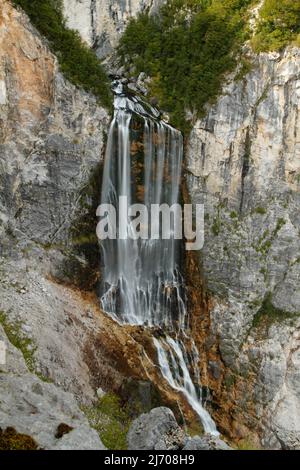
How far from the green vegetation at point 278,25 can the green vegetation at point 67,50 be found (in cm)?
824

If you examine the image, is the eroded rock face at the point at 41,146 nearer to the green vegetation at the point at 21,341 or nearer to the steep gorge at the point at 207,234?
the steep gorge at the point at 207,234

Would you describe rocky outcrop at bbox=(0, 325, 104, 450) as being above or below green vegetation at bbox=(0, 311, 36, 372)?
below

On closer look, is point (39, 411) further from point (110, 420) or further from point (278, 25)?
point (278, 25)

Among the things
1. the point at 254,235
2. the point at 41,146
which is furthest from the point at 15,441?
the point at 254,235

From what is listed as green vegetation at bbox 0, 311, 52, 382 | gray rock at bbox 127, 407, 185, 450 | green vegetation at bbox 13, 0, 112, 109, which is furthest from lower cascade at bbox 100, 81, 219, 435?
gray rock at bbox 127, 407, 185, 450

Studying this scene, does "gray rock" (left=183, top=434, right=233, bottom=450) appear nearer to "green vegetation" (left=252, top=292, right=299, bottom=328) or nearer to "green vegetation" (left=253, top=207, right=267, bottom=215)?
"green vegetation" (left=252, top=292, right=299, bottom=328)

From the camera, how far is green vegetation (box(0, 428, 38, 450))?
10.5 m

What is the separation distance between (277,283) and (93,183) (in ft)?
35.5

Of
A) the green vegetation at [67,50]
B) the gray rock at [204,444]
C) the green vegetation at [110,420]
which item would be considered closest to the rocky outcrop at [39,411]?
the green vegetation at [110,420]

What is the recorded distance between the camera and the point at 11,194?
67.7 feet

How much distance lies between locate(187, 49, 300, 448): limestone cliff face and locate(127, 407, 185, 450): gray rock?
9479 mm
